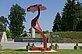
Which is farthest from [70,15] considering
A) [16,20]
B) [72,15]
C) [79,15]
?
[16,20]

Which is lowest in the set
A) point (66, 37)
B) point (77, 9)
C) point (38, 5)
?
point (66, 37)

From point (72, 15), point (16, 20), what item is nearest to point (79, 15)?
point (72, 15)

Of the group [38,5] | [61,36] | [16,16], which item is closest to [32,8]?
[38,5]

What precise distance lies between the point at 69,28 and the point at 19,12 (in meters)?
21.1

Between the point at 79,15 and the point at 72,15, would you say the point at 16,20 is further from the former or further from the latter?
the point at 79,15

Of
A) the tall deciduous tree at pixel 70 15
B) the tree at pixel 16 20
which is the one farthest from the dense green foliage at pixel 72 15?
the tree at pixel 16 20

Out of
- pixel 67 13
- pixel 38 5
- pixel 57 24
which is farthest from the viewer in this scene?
pixel 57 24

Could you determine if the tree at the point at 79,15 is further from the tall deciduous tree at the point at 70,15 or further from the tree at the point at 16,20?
the tree at the point at 16,20

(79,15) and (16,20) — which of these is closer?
(79,15)

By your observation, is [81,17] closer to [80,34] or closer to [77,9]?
[77,9]

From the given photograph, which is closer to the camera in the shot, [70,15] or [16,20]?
[70,15]

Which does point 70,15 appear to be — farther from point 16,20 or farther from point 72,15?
point 16,20

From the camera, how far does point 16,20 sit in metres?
93.2

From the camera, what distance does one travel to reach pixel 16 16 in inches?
3711
